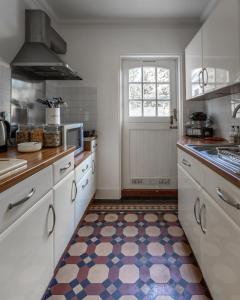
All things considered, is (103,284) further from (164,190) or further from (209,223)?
(164,190)

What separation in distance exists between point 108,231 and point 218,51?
175 centimetres

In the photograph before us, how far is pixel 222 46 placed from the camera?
156 cm

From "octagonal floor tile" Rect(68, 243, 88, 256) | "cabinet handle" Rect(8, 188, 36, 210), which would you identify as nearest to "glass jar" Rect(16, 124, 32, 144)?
"cabinet handle" Rect(8, 188, 36, 210)

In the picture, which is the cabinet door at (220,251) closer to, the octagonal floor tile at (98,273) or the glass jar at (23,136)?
the octagonal floor tile at (98,273)

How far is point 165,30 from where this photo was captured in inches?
112

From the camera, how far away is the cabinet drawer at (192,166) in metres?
1.41

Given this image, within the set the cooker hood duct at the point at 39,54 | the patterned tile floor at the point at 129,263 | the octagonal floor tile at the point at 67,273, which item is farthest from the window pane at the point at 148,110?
the octagonal floor tile at the point at 67,273

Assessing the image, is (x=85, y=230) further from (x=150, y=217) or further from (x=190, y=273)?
(x=190, y=273)

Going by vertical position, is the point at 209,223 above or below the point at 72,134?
below

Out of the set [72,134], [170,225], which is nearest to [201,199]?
[170,225]

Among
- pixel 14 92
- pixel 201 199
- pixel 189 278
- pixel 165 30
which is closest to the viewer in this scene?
pixel 201 199

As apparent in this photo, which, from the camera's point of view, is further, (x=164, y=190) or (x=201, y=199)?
(x=164, y=190)

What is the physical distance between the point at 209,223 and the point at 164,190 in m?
1.93

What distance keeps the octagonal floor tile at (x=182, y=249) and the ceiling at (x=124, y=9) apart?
2.41m
